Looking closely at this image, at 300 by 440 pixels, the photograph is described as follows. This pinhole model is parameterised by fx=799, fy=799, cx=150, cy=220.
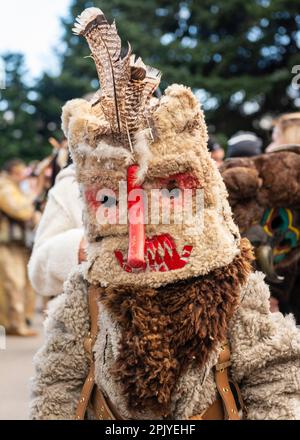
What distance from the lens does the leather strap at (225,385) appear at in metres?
2.33

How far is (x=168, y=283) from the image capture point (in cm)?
233

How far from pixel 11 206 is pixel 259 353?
804 cm

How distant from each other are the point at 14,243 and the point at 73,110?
8.33 m

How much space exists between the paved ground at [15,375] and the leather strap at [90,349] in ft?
8.62

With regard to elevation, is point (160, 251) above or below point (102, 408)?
above

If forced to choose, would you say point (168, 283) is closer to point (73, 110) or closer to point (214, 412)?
point (214, 412)

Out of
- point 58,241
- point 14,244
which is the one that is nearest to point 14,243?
point 14,244

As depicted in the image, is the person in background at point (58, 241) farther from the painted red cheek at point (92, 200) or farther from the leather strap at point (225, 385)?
the leather strap at point (225, 385)

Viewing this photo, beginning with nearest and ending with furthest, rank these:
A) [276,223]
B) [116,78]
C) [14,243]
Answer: [116,78] → [276,223] → [14,243]

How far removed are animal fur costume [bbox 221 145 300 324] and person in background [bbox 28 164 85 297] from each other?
0.78 m

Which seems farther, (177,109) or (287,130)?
(287,130)

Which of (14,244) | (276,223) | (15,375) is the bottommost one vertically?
(15,375)
